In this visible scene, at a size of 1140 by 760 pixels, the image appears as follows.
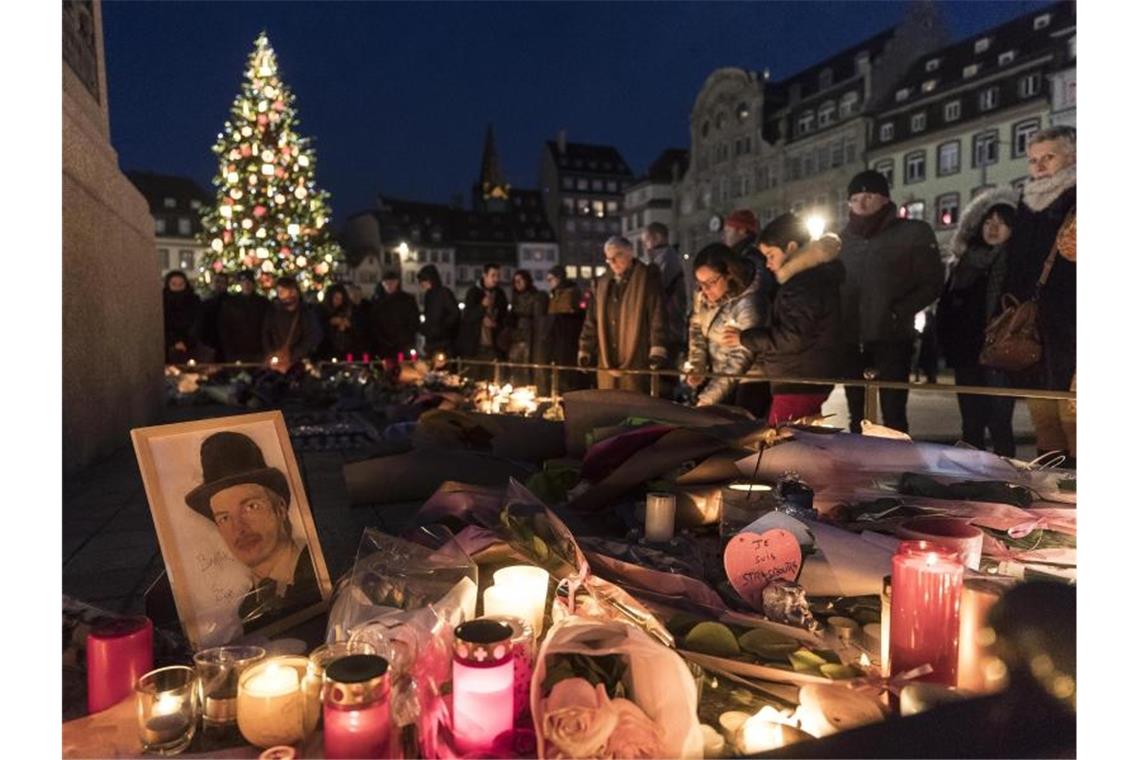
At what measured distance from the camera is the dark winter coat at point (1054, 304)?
190 inches

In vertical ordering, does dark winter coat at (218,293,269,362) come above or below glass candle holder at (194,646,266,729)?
above

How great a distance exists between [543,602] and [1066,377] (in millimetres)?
3981

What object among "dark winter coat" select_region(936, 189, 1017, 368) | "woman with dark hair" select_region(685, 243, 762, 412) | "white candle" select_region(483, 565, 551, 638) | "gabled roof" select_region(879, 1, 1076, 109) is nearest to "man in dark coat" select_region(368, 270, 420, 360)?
"woman with dark hair" select_region(685, 243, 762, 412)

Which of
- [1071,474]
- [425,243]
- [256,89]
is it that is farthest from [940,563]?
[425,243]

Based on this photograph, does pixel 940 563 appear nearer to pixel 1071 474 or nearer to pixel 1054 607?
pixel 1054 607

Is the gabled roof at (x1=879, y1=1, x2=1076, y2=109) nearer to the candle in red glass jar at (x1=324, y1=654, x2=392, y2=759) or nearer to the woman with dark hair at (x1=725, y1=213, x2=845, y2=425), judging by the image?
the woman with dark hair at (x1=725, y1=213, x2=845, y2=425)

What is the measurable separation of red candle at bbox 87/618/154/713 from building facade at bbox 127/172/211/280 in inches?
2838

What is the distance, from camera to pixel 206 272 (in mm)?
24562

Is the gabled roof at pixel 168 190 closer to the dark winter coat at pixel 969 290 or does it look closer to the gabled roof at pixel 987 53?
the gabled roof at pixel 987 53

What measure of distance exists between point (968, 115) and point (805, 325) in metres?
39.2

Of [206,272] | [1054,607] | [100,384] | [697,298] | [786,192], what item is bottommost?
[1054,607]

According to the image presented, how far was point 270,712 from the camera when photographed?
1868 millimetres

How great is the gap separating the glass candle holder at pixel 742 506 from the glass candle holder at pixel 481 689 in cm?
151

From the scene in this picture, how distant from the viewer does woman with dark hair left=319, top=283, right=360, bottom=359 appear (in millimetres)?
12750
